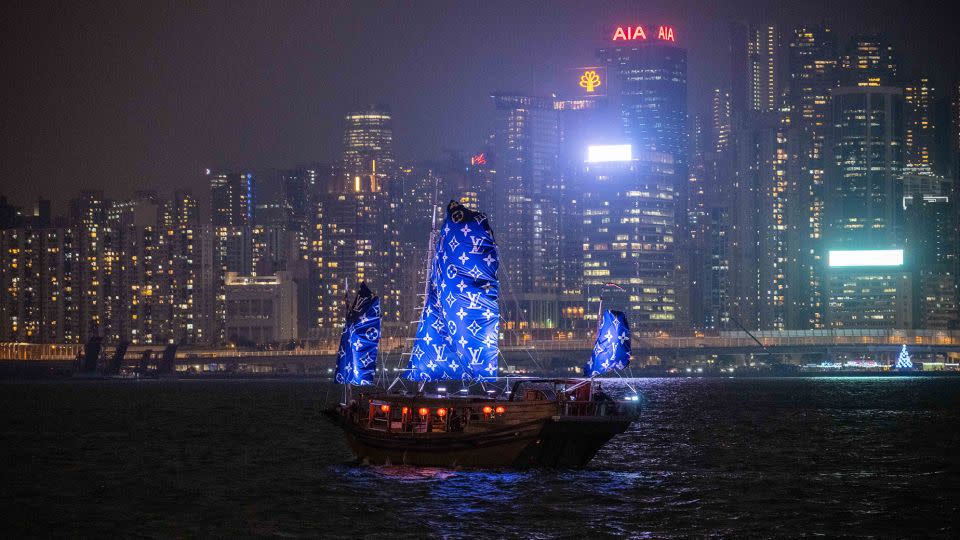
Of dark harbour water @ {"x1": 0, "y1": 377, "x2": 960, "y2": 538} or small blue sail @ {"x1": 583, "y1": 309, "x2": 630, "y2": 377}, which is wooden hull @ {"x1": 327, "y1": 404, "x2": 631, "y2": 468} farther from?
small blue sail @ {"x1": 583, "y1": 309, "x2": 630, "y2": 377}

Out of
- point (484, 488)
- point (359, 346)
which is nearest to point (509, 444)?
point (484, 488)

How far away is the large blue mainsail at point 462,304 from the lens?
7425 centimetres

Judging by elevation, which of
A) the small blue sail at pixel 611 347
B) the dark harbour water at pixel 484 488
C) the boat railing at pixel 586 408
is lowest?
the dark harbour water at pixel 484 488

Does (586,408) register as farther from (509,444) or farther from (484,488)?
(484,488)

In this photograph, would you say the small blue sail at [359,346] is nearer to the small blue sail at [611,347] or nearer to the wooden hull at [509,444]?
the wooden hull at [509,444]

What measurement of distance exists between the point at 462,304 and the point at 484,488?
1131 cm

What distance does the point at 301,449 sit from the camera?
94.1 meters

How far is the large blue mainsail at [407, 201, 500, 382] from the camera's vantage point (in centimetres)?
7425

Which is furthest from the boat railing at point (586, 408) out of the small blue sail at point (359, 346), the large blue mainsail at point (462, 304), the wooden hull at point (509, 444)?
the small blue sail at point (359, 346)

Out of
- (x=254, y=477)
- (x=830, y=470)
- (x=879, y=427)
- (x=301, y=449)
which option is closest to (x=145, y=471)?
(x=254, y=477)

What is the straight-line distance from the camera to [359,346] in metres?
77.5

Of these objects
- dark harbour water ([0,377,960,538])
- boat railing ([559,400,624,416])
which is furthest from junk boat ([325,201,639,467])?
dark harbour water ([0,377,960,538])

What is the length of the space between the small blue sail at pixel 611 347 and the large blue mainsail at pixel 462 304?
939cm

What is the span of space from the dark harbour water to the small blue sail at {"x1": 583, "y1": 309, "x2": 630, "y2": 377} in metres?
5.82
